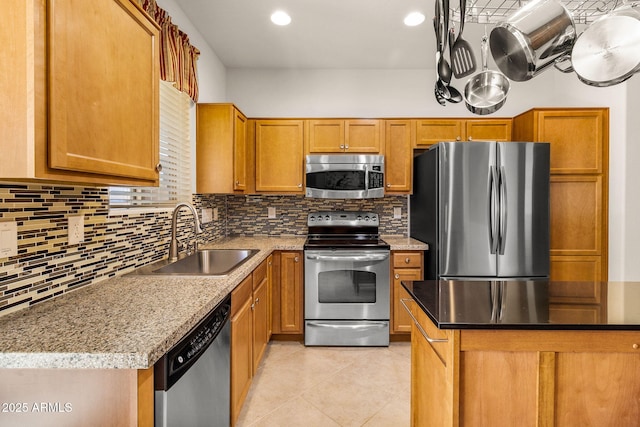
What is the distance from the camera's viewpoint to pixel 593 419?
3.84 ft

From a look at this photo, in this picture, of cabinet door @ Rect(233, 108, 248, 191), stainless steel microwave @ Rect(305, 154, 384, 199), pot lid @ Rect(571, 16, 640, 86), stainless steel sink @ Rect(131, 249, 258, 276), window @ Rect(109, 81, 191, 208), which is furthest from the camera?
stainless steel microwave @ Rect(305, 154, 384, 199)

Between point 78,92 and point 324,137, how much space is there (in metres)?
2.42

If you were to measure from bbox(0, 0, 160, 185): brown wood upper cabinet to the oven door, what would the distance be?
1754 millimetres

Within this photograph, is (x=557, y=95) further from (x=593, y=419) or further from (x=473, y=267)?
(x=593, y=419)

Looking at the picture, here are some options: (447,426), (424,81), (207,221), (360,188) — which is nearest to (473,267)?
(360,188)

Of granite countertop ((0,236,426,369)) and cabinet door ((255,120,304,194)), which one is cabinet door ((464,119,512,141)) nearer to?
cabinet door ((255,120,304,194))

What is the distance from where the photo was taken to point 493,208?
265 centimetres

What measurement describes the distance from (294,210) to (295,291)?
2.99 ft

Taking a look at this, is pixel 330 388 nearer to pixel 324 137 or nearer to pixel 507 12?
pixel 324 137

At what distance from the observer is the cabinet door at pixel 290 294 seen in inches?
116

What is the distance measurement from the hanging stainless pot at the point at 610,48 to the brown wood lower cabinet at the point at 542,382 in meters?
0.87

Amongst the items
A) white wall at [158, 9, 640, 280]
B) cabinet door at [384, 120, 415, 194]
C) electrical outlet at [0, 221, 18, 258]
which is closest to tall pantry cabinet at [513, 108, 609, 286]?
white wall at [158, 9, 640, 280]

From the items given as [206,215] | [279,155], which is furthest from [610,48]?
[206,215]

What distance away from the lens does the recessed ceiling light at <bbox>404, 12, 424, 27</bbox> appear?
250 centimetres
